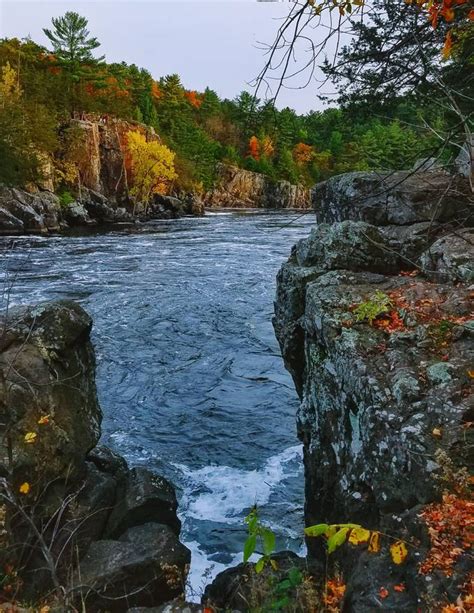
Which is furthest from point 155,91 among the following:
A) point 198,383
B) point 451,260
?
point 451,260

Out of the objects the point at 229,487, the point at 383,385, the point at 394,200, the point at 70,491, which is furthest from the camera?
the point at 394,200

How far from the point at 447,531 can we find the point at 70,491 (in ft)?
13.5

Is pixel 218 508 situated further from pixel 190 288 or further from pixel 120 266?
pixel 120 266

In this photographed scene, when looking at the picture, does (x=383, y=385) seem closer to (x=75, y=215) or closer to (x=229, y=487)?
(x=229, y=487)

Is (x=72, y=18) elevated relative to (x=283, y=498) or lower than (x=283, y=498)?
elevated

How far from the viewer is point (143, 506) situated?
566 centimetres

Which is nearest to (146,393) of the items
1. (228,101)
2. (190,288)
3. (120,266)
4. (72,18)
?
(190,288)

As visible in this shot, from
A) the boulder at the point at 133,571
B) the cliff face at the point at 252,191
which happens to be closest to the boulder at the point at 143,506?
the boulder at the point at 133,571

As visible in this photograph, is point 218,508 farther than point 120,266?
No

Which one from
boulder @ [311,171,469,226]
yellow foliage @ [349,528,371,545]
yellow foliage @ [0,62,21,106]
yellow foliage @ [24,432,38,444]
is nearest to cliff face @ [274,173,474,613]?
boulder @ [311,171,469,226]

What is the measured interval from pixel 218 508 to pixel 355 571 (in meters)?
3.34

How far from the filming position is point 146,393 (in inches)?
383

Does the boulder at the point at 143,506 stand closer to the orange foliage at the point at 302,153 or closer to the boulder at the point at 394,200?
the boulder at the point at 394,200

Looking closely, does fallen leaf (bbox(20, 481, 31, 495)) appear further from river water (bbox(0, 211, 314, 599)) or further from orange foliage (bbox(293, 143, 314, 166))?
orange foliage (bbox(293, 143, 314, 166))
